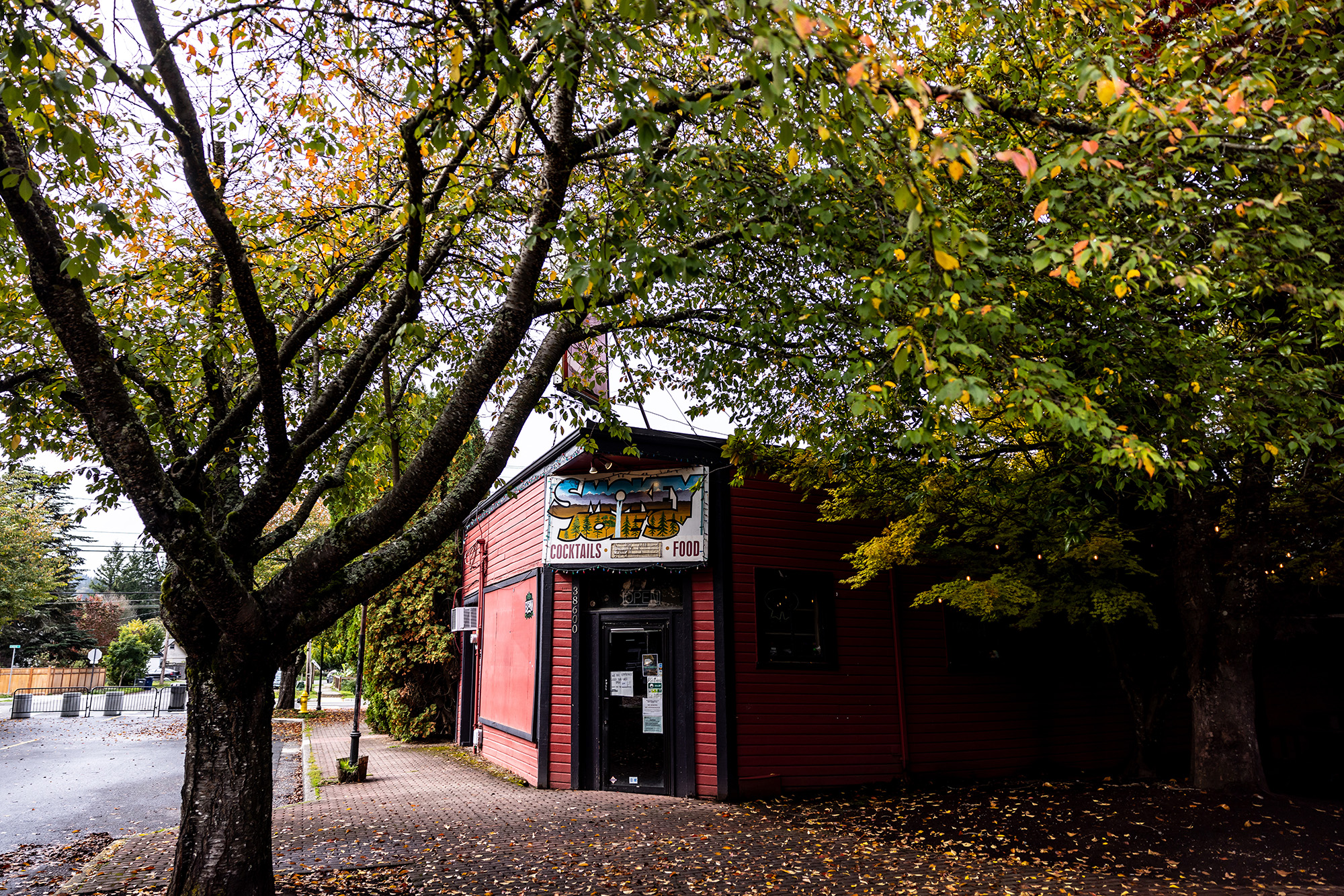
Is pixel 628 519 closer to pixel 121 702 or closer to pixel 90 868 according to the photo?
pixel 90 868

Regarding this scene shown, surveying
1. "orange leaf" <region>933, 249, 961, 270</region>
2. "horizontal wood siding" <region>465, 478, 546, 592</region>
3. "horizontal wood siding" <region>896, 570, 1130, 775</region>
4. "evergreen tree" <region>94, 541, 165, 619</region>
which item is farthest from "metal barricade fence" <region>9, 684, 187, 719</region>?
"evergreen tree" <region>94, 541, 165, 619</region>

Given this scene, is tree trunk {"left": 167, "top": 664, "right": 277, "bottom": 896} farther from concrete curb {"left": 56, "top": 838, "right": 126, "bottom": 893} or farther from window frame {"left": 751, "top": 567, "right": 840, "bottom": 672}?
window frame {"left": 751, "top": 567, "right": 840, "bottom": 672}

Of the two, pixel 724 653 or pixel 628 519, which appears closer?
pixel 724 653

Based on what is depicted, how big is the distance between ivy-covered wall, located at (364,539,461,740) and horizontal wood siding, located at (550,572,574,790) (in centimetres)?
880

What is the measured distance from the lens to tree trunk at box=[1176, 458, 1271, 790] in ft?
29.0

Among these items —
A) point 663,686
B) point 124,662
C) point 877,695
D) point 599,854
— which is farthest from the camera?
point 124,662

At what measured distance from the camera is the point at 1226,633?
363 inches

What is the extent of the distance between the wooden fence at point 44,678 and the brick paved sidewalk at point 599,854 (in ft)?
139

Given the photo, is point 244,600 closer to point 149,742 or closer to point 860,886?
point 860,886

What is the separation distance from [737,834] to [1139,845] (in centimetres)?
386

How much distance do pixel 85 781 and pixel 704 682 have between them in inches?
458

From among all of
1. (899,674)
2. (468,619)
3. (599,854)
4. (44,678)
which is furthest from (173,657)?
(599,854)

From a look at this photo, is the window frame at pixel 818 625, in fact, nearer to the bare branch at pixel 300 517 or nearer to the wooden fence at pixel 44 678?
the bare branch at pixel 300 517

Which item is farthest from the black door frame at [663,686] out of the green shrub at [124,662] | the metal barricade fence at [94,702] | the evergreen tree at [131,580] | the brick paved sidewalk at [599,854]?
the evergreen tree at [131,580]
